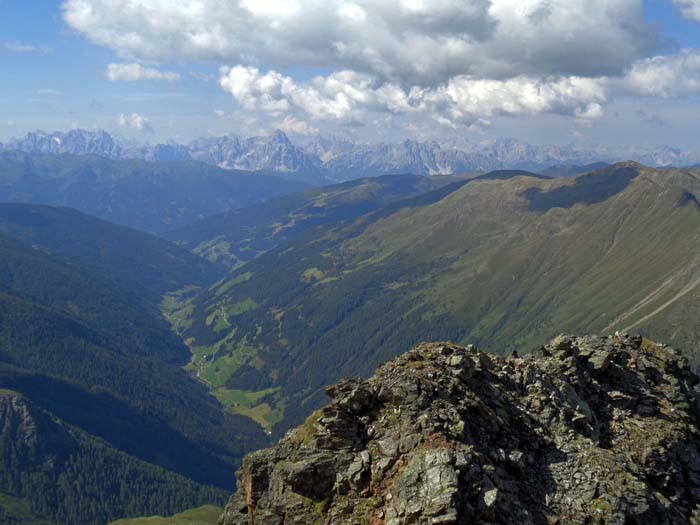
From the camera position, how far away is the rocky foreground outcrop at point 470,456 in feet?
118

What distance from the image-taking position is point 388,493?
3628cm

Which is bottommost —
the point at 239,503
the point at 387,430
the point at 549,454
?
the point at 239,503

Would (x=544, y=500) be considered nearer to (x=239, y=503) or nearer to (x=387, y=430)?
(x=387, y=430)

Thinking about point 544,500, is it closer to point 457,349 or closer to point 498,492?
point 498,492

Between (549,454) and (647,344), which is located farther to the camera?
(647,344)

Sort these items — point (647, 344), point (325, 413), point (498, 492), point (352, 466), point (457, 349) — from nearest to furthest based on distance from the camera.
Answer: point (498, 492), point (352, 466), point (325, 413), point (457, 349), point (647, 344)

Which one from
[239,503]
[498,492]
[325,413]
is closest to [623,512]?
[498,492]

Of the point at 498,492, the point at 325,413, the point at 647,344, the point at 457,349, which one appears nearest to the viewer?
the point at 498,492

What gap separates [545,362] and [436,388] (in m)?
21.9

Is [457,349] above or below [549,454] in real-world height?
above

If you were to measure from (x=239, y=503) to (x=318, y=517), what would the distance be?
9462 mm

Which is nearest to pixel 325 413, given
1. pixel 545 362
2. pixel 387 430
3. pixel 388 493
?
pixel 387 430

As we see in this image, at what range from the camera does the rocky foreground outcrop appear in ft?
118

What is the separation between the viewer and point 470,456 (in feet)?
120
